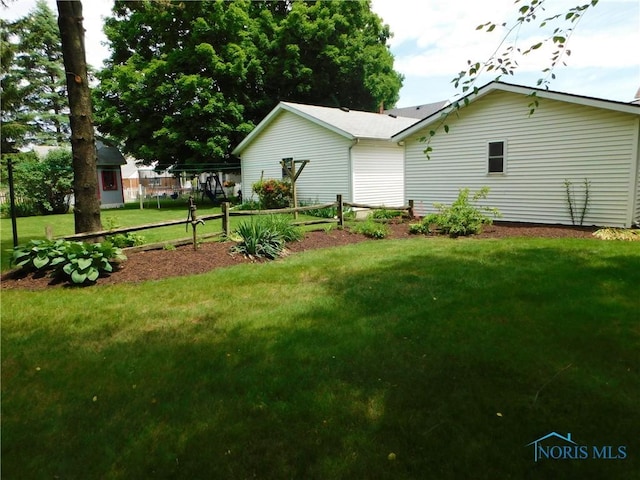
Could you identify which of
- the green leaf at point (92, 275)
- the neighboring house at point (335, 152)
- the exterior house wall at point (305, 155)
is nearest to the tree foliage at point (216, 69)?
the exterior house wall at point (305, 155)

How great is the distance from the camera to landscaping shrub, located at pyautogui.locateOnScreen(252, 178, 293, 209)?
17.4 metres

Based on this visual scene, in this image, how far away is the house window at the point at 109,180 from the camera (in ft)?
83.5

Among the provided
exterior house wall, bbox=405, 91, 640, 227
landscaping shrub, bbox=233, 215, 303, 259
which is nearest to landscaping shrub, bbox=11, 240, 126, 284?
landscaping shrub, bbox=233, 215, 303, 259

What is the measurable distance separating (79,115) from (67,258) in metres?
2.58

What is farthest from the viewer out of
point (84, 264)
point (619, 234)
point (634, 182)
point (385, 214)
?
point (385, 214)

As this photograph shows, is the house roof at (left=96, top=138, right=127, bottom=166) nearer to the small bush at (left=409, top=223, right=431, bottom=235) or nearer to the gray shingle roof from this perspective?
the gray shingle roof

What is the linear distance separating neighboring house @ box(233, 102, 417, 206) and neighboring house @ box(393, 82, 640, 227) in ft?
7.65

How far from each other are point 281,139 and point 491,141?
32.5 ft

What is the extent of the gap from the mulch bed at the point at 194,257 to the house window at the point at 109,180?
2020 centimetres

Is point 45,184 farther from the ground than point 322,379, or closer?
farther from the ground

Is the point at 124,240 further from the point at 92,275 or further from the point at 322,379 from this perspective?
the point at 322,379

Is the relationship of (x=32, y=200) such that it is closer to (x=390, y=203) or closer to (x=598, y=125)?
(x=390, y=203)

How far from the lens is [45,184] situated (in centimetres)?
1967

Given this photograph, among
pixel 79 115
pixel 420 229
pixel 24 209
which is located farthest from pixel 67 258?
pixel 24 209
